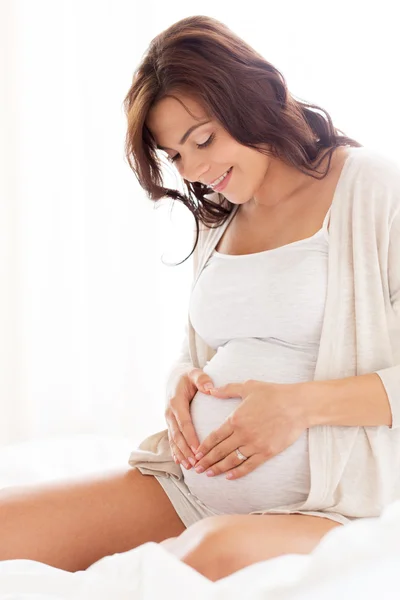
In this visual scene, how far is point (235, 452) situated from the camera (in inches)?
47.3

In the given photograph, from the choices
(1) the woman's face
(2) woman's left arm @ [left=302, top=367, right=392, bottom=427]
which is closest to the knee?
(2) woman's left arm @ [left=302, top=367, right=392, bottom=427]

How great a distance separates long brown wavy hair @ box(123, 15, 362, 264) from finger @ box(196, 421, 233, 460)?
477 millimetres

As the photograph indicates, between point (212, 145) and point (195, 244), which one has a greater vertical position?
point (212, 145)

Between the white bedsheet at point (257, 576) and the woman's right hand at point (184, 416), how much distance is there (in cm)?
36

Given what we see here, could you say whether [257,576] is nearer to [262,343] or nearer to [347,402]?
[347,402]

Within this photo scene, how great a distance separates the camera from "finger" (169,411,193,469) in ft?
4.22

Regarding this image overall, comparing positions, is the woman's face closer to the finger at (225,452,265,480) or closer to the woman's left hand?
the woman's left hand

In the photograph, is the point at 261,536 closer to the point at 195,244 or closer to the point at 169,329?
the point at 195,244

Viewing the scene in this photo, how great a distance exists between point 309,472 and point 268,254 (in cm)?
38

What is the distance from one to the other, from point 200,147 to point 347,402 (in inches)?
20.1

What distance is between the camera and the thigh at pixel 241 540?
970 millimetres

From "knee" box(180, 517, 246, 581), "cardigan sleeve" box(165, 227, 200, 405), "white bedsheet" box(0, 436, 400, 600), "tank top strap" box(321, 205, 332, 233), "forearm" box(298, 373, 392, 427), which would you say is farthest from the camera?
"cardigan sleeve" box(165, 227, 200, 405)

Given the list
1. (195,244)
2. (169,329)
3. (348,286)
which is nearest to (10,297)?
(169,329)

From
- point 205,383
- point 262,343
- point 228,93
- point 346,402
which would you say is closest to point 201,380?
point 205,383
